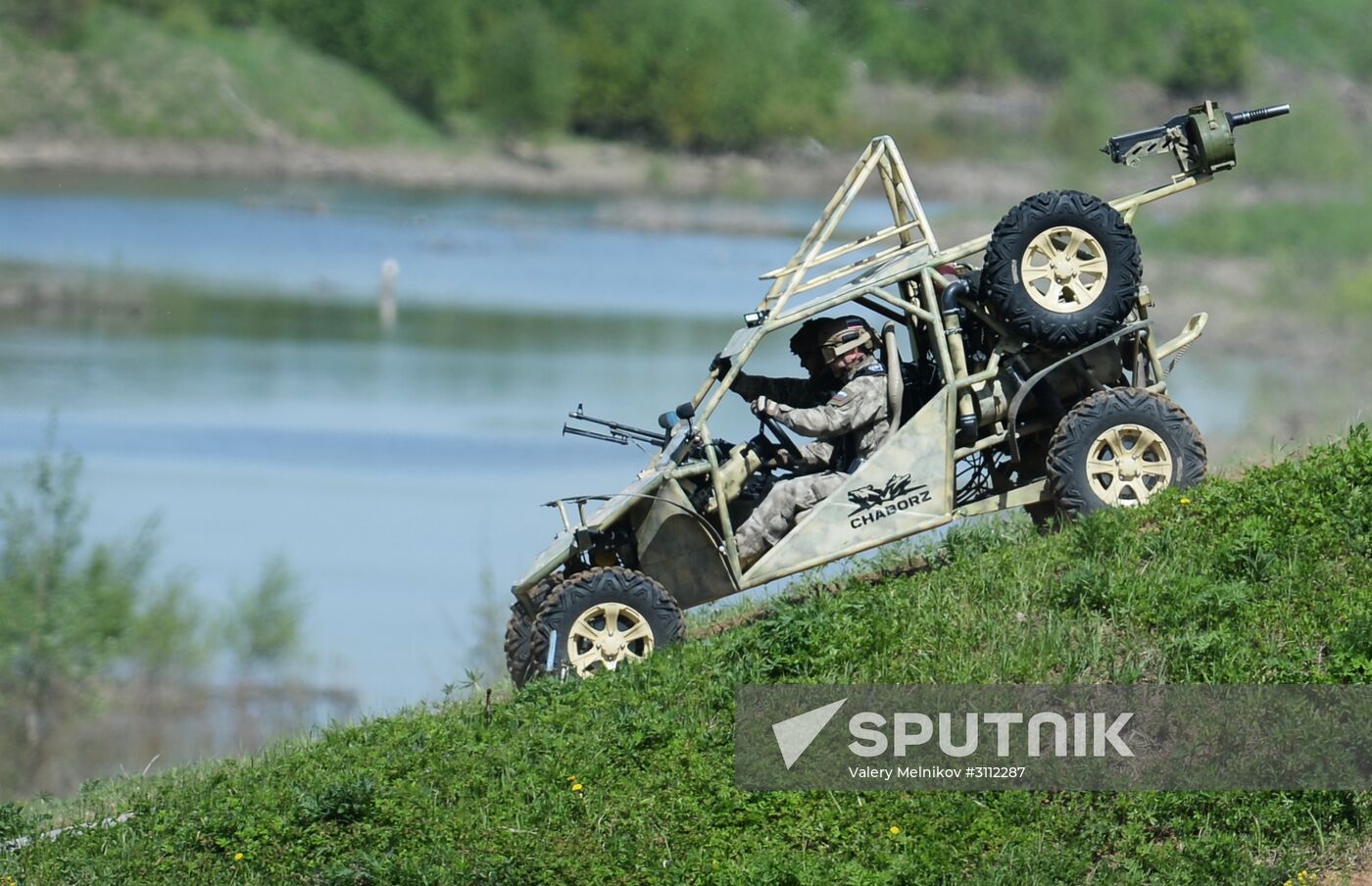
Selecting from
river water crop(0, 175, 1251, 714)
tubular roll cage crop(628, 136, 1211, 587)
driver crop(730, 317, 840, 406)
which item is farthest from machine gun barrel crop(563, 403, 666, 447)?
river water crop(0, 175, 1251, 714)

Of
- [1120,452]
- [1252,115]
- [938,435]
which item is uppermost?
[1252,115]

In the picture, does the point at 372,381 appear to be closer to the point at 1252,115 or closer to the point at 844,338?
the point at 844,338

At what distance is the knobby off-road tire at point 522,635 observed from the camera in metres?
10.6

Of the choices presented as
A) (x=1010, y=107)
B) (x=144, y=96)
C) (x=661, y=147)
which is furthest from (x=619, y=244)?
(x=144, y=96)

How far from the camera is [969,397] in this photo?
10672mm

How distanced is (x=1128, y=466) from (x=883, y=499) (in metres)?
1.36

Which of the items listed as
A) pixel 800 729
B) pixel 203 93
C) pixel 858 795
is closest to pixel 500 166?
pixel 203 93

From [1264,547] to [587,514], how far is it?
12.0 ft

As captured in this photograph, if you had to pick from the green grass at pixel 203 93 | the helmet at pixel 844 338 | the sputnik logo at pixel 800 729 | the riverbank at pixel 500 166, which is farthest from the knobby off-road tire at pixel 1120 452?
the green grass at pixel 203 93

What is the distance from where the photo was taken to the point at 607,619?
10531 mm

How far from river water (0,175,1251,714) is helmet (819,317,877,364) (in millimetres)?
12665

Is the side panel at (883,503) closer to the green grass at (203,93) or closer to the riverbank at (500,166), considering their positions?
the riverbank at (500,166)

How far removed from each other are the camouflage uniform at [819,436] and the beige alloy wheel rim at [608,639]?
718 millimetres

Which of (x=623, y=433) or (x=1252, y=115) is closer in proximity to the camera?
(x=1252, y=115)
